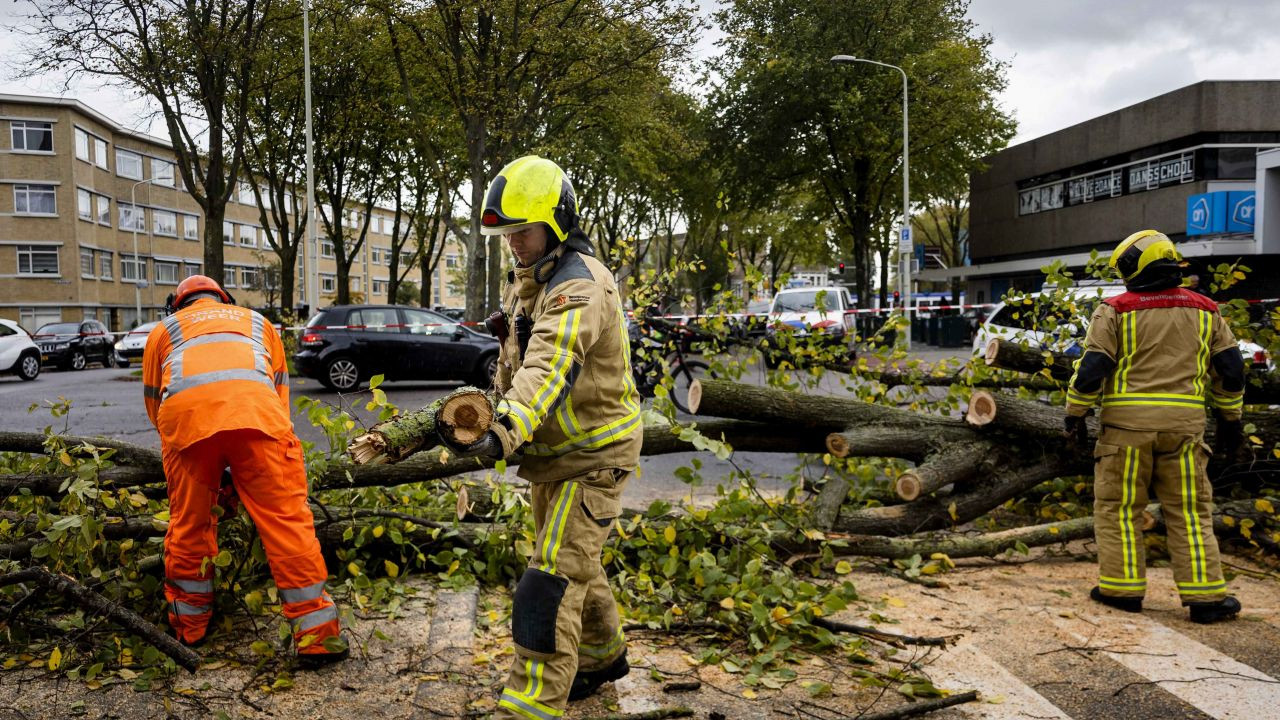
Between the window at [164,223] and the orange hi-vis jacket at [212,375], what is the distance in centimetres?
5373

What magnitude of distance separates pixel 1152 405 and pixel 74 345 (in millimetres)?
28071

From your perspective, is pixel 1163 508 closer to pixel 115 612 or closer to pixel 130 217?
pixel 115 612

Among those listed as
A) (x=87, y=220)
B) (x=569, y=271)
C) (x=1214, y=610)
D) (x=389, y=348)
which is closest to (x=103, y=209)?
(x=87, y=220)

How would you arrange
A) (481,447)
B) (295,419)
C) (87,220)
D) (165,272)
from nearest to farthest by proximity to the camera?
(481,447)
(295,419)
(87,220)
(165,272)

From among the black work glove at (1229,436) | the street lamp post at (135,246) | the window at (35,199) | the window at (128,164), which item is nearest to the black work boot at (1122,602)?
the black work glove at (1229,436)

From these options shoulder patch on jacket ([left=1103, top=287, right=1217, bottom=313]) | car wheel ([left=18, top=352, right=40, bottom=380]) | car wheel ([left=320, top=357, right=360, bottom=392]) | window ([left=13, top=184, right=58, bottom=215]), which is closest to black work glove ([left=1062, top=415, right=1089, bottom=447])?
shoulder patch on jacket ([left=1103, top=287, right=1217, bottom=313])

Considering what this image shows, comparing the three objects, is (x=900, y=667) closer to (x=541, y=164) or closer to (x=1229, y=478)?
(x=541, y=164)

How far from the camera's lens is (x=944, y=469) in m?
5.54

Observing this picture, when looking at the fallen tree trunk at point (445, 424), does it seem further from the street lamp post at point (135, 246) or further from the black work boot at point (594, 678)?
the street lamp post at point (135, 246)

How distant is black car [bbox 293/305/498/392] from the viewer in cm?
1502

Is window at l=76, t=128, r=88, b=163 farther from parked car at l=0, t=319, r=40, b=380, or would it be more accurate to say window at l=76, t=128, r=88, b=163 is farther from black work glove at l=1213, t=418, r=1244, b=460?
black work glove at l=1213, t=418, r=1244, b=460

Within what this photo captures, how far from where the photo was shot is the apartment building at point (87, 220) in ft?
139

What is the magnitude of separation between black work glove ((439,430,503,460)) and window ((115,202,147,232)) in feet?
175

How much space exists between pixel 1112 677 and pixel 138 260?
54622mm
